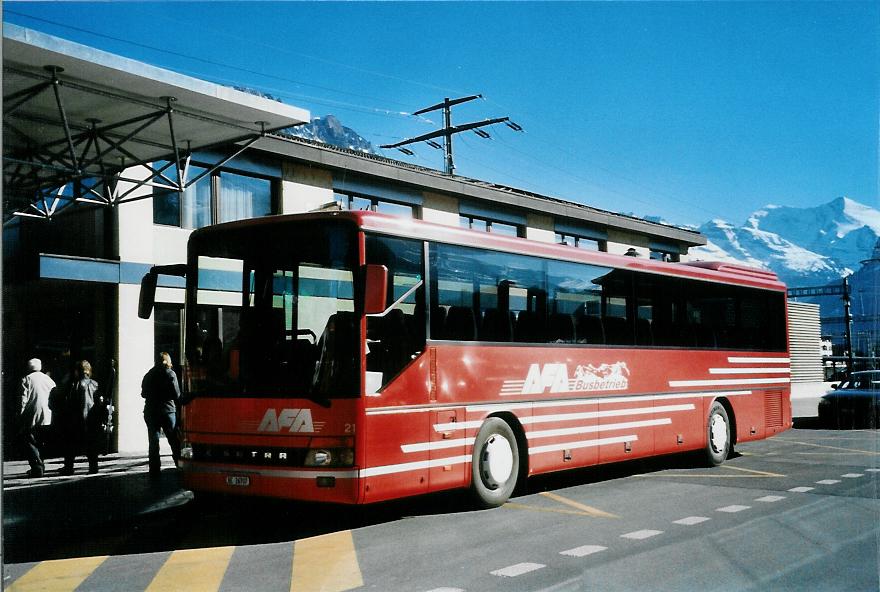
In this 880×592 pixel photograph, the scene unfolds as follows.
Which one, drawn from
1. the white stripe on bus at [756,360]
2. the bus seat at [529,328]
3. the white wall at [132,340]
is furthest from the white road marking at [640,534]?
the white wall at [132,340]

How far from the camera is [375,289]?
27.2 feet

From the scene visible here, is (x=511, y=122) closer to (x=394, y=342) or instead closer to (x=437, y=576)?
(x=394, y=342)

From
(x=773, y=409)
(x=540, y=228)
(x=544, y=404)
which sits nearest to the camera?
(x=544, y=404)

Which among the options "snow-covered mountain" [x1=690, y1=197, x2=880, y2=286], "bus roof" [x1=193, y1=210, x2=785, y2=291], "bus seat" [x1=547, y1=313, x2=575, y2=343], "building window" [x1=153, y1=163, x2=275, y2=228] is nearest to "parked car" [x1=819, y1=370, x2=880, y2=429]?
"snow-covered mountain" [x1=690, y1=197, x2=880, y2=286]

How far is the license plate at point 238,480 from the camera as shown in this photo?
8.48 m

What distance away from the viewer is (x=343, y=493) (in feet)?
27.0

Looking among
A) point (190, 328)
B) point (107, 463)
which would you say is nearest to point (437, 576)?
point (190, 328)

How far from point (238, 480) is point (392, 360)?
1934mm

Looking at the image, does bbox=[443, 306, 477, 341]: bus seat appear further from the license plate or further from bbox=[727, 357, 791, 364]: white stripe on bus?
bbox=[727, 357, 791, 364]: white stripe on bus

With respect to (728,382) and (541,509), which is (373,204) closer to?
(728,382)

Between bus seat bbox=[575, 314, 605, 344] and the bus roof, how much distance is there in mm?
802

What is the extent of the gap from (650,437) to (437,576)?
A: 23.1ft

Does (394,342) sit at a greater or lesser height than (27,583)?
greater

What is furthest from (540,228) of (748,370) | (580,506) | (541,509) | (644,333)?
(541,509)
